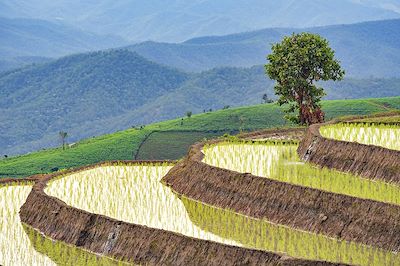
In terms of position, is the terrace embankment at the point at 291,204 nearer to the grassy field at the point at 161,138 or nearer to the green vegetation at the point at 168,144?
the green vegetation at the point at 168,144

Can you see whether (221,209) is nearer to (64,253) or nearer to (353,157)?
(353,157)

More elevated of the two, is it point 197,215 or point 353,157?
point 353,157

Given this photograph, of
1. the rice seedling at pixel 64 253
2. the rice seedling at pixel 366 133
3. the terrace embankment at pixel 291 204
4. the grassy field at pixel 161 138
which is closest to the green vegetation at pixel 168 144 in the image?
the grassy field at pixel 161 138

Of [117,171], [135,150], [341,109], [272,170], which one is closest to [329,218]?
[272,170]

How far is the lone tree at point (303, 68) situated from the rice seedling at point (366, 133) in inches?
559

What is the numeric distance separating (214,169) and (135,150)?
292 ft

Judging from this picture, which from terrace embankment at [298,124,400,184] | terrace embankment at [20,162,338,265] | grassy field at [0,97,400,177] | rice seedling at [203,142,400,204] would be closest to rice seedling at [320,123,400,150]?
rice seedling at [203,142,400,204]

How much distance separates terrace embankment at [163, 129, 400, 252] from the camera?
20344 millimetres

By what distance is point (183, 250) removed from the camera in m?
18.9

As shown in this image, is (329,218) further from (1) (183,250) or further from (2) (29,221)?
(2) (29,221)

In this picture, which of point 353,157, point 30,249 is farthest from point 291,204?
point 30,249

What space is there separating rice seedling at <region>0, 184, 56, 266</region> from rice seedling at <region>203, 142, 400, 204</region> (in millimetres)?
6208

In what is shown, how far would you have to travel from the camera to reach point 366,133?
111 feet

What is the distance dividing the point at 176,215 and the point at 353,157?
6.73 m
